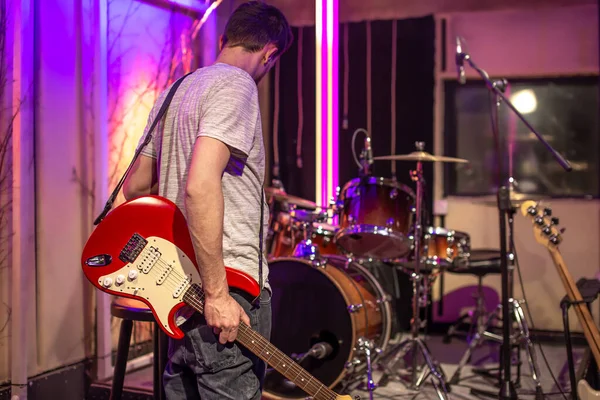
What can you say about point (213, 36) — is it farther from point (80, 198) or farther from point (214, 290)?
point (214, 290)

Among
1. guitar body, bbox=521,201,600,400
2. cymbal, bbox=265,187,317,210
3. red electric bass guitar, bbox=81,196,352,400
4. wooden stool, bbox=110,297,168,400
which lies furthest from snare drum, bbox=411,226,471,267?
red electric bass guitar, bbox=81,196,352,400

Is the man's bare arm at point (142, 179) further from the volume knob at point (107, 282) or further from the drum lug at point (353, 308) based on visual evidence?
the drum lug at point (353, 308)

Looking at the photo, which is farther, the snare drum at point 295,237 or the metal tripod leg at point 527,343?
the snare drum at point 295,237

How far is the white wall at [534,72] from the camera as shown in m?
5.95

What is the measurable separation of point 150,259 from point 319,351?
2.10 meters

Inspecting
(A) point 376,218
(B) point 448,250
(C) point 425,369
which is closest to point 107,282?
(A) point 376,218

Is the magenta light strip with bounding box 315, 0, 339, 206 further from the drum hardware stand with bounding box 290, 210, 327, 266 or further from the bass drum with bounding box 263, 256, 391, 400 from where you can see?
the bass drum with bounding box 263, 256, 391, 400

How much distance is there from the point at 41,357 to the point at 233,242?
235cm

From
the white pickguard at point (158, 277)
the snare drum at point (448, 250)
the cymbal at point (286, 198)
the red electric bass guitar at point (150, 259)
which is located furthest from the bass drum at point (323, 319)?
the white pickguard at point (158, 277)

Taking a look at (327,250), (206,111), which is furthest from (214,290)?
(327,250)

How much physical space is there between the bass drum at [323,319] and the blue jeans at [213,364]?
1.90 meters

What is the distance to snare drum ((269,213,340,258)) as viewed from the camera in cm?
463

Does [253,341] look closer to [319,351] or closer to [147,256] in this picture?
[147,256]

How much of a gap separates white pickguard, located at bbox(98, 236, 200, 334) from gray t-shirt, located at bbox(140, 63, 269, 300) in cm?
14
